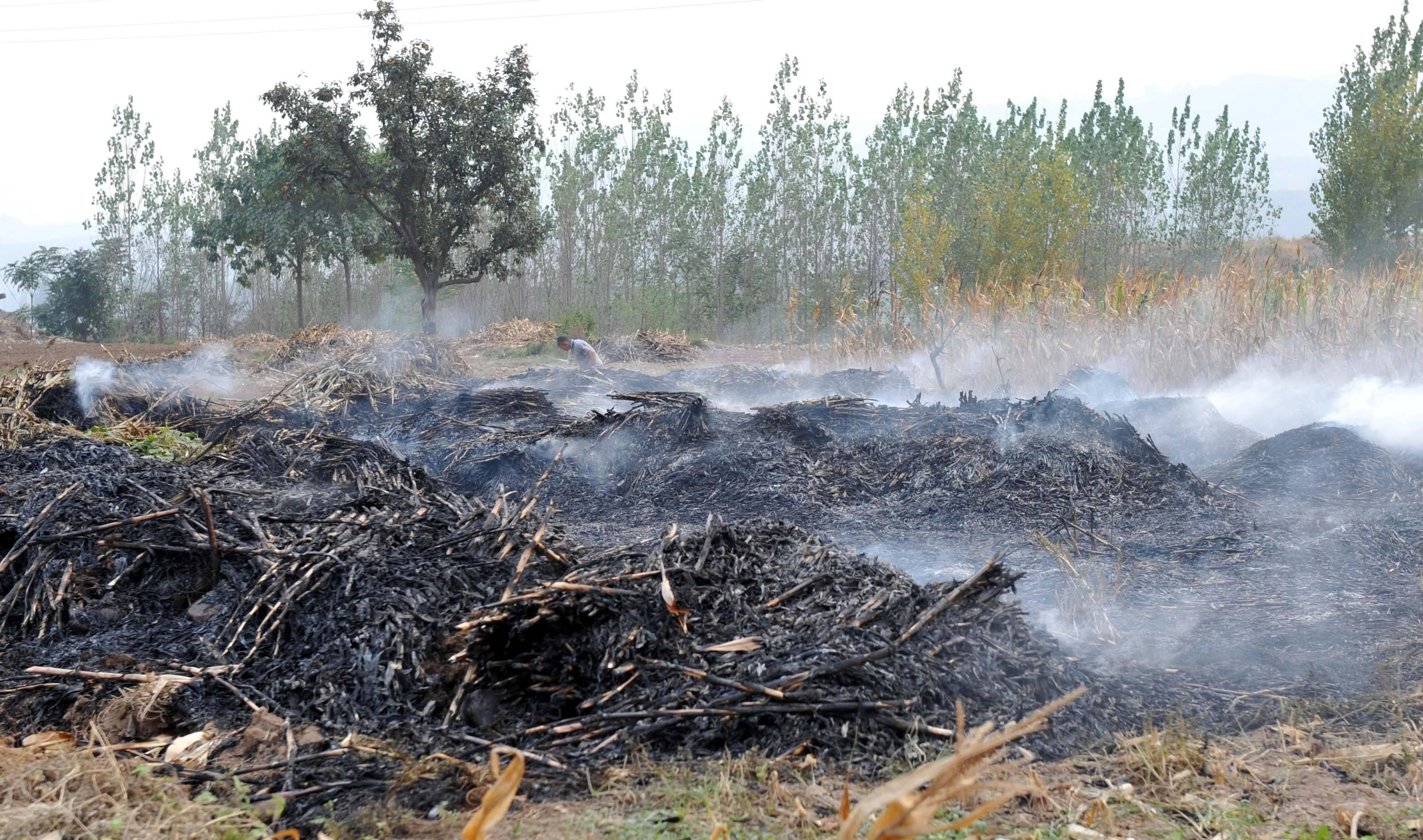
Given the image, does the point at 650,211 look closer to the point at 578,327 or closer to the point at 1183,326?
the point at 578,327

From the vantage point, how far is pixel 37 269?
26734 millimetres

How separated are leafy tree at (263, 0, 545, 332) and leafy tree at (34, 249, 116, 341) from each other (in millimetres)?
12998

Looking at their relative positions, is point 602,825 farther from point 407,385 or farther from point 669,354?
point 669,354

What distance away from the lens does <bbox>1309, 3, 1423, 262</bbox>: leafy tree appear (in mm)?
21047

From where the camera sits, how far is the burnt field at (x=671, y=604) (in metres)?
2.93

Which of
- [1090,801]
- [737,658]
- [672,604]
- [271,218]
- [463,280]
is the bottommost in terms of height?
[1090,801]

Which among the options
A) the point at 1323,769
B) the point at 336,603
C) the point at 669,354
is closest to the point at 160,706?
the point at 336,603

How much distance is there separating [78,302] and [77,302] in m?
0.01

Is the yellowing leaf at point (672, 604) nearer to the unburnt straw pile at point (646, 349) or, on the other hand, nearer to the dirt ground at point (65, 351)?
the dirt ground at point (65, 351)

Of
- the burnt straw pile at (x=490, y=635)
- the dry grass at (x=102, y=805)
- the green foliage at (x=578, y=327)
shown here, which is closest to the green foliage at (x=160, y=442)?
the burnt straw pile at (x=490, y=635)

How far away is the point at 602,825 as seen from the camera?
2395 mm

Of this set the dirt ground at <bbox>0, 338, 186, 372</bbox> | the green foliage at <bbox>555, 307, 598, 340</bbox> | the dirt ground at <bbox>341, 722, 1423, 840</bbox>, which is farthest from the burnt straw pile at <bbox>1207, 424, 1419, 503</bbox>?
the green foliage at <bbox>555, 307, 598, 340</bbox>

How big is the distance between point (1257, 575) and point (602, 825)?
3822mm

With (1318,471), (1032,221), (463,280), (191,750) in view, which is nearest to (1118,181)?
(1032,221)
